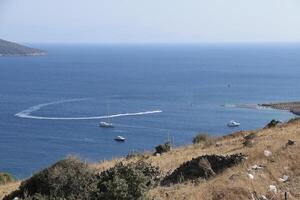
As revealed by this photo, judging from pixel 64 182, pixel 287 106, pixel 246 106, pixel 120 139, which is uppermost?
pixel 64 182

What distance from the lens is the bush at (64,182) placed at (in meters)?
11.6

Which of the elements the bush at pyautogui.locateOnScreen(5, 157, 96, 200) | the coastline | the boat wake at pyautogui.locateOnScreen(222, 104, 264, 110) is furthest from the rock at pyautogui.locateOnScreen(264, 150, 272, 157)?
the boat wake at pyautogui.locateOnScreen(222, 104, 264, 110)

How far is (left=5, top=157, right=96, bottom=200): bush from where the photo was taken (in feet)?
38.1

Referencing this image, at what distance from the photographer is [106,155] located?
87.6m

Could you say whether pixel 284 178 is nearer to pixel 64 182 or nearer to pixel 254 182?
pixel 254 182

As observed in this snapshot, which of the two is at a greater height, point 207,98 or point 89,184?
point 89,184

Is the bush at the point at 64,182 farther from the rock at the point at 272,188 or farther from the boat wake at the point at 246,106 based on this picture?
the boat wake at the point at 246,106

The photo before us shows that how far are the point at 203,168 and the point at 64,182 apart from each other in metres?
4.00

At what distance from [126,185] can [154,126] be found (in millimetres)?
101524

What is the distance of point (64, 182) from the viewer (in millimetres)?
12969

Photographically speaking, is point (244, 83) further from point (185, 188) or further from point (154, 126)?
point (185, 188)

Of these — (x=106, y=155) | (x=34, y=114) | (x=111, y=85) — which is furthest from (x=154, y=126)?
(x=111, y=85)

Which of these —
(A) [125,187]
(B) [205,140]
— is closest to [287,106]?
(B) [205,140]

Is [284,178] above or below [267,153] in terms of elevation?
below
